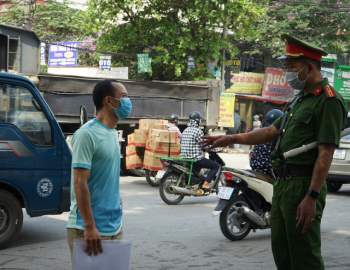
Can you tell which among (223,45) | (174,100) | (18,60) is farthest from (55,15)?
(18,60)

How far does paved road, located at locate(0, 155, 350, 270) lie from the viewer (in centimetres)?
618

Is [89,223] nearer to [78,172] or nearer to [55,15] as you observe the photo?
[78,172]

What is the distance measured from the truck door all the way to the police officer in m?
3.63

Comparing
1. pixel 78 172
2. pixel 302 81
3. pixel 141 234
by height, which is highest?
pixel 302 81

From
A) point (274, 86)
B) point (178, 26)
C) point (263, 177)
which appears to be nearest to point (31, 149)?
point (263, 177)

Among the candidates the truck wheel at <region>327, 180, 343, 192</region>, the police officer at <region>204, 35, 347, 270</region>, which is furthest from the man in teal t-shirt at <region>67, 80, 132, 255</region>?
the truck wheel at <region>327, 180, 343, 192</region>

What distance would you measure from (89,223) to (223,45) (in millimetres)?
18994

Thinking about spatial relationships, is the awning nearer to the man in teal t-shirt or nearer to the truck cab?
the truck cab

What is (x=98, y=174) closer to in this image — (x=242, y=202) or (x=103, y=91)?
(x=103, y=91)

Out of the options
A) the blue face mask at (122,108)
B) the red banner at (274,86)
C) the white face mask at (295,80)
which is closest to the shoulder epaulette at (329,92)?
the white face mask at (295,80)

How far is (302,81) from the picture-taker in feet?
11.8

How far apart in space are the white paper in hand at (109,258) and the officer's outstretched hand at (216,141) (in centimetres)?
95

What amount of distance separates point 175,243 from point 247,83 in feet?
74.7

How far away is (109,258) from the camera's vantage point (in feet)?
10.8
